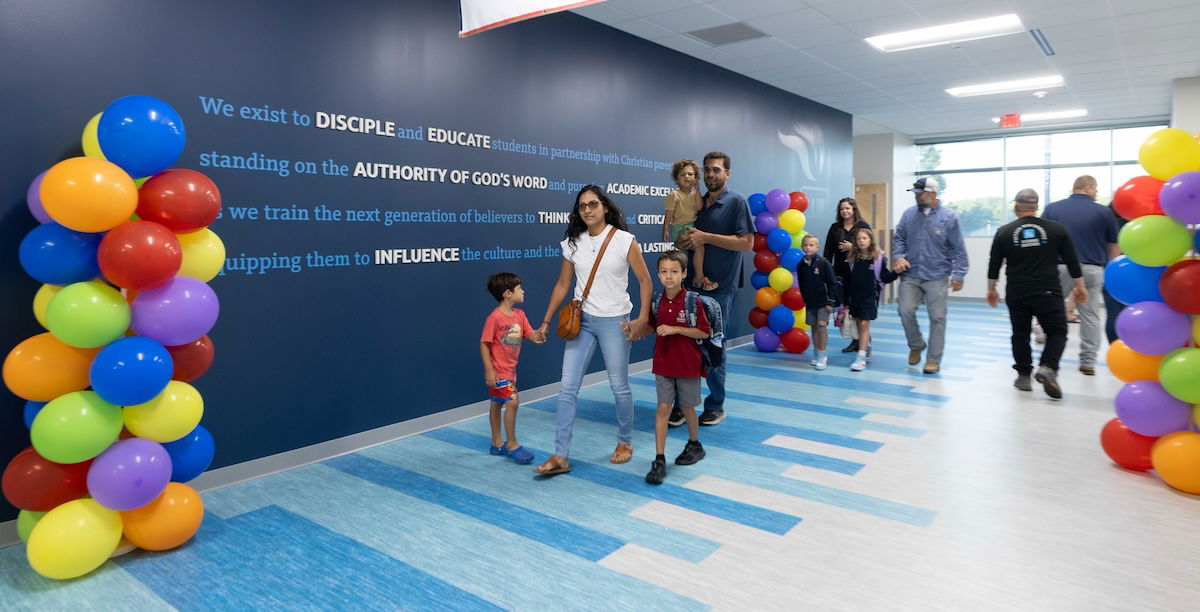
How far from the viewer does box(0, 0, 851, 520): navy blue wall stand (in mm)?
2879

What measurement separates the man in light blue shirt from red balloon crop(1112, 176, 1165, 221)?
1.95m

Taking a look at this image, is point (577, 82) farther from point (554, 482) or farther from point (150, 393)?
point (150, 393)

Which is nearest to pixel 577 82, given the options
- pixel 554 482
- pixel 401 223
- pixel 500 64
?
pixel 500 64

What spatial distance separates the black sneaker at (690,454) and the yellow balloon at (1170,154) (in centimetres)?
262

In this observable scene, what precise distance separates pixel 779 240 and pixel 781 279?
1.29 ft

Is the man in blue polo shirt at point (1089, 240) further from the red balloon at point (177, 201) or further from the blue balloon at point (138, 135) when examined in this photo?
the blue balloon at point (138, 135)

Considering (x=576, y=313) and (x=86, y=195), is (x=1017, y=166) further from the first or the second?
(x=86, y=195)

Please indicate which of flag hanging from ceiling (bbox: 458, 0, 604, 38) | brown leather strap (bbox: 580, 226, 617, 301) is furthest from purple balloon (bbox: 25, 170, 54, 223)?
brown leather strap (bbox: 580, 226, 617, 301)

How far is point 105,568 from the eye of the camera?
2.60 metres

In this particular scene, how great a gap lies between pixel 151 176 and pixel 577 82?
351 centimetres

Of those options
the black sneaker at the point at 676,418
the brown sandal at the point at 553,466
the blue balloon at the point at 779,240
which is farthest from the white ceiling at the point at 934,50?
the brown sandal at the point at 553,466

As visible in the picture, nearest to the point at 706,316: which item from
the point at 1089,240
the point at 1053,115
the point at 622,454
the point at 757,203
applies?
the point at 622,454

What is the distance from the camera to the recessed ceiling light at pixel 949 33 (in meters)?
6.07

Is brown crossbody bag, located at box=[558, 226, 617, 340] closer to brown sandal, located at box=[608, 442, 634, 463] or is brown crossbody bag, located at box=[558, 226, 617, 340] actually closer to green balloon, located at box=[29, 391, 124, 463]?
brown sandal, located at box=[608, 442, 634, 463]
